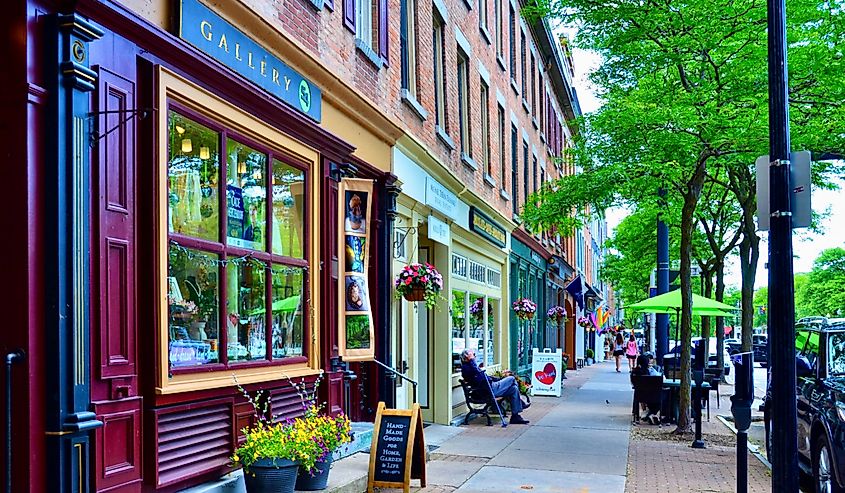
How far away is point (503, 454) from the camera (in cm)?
1204

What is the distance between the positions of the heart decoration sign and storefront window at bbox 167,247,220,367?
15.3m

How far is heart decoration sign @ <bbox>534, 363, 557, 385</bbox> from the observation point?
2169cm

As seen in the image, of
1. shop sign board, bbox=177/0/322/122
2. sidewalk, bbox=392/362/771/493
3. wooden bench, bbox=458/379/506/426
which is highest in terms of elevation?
shop sign board, bbox=177/0/322/122

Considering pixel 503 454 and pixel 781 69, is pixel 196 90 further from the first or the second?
pixel 503 454

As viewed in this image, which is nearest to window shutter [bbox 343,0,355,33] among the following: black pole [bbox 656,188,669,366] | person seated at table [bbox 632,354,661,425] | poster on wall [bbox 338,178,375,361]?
poster on wall [bbox 338,178,375,361]

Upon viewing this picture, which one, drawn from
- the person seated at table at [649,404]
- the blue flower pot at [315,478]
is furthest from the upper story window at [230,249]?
the person seated at table at [649,404]

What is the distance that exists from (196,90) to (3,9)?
6.18 feet

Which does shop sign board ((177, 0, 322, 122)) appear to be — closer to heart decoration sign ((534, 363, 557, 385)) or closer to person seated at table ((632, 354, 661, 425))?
person seated at table ((632, 354, 661, 425))

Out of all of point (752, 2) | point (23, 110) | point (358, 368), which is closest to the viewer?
point (23, 110)

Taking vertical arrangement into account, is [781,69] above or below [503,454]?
above

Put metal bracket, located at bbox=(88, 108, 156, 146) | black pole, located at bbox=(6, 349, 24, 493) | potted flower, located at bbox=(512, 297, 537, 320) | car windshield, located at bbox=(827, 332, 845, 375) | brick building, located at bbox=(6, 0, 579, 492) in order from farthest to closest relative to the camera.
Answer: potted flower, located at bbox=(512, 297, 537, 320) < car windshield, located at bbox=(827, 332, 845, 375) < metal bracket, located at bbox=(88, 108, 156, 146) < brick building, located at bbox=(6, 0, 579, 492) < black pole, located at bbox=(6, 349, 24, 493)

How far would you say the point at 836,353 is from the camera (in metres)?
9.20

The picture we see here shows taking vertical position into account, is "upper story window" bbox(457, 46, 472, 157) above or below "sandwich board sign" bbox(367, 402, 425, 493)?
above

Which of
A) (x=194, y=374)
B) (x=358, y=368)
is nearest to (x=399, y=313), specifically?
(x=358, y=368)
